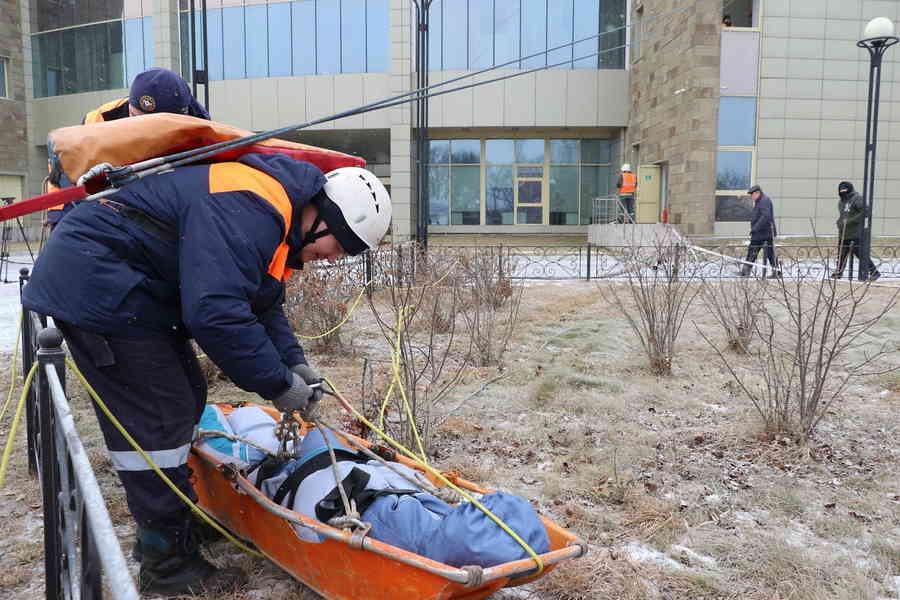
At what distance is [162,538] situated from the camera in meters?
2.44

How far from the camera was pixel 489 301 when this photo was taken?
6809mm

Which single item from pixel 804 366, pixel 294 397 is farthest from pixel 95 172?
pixel 804 366

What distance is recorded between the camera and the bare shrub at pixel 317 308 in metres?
6.14

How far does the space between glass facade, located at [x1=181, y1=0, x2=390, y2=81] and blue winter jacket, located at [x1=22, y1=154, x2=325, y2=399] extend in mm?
22207

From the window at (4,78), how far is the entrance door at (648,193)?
23.6 metres

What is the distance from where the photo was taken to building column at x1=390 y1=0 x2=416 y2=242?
74.6 ft

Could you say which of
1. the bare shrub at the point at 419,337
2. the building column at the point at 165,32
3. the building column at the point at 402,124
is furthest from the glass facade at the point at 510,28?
the bare shrub at the point at 419,337

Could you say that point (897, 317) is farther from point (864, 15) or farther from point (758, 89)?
point (864, 15)

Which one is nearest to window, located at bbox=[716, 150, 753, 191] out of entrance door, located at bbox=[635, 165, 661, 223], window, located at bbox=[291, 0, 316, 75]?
entrance door, located at bbox=[635, 165, 661, 223]

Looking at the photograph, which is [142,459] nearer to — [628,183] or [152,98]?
[152,98]

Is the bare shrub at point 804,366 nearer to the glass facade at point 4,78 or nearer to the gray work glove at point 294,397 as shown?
the gray work glove at point 294,397

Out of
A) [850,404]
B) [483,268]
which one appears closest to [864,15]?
[483,268]

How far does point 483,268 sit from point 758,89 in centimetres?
1402

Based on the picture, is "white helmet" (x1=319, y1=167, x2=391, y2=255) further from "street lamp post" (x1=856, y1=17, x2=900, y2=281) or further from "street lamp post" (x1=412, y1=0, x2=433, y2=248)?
"street lamp post" (x1=856, y1=17, x2=900, y2=281)
